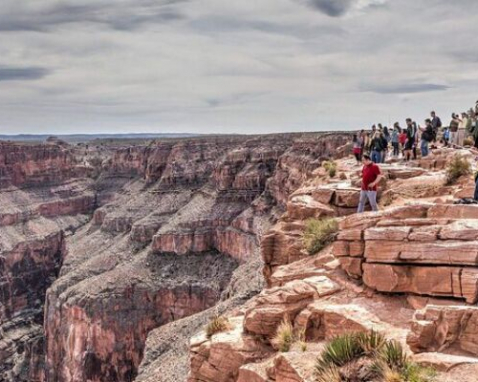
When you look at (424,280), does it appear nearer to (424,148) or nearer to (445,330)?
(445,330)

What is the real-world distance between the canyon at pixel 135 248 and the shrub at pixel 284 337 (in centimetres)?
1871

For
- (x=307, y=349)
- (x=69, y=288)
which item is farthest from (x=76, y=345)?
(x=307, y=349)

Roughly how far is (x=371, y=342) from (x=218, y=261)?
60511 mm

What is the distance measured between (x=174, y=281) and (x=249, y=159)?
91.8 ft

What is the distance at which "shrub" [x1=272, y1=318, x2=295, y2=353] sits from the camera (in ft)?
42.4

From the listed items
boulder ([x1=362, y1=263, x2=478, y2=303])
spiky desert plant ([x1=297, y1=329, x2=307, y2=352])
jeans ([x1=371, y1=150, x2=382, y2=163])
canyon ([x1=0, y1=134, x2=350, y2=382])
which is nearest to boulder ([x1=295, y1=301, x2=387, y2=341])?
spiky desert plant ([x1=297, y1=329, x2=307, y2=352])

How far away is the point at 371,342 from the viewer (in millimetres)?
11133

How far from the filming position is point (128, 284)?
6438 centimetres

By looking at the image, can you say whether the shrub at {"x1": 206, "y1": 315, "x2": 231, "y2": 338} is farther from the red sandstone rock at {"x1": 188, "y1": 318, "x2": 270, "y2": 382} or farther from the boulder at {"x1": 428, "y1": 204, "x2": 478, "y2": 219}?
the boulder at {"x1": 428, "y1": 204, "x2": 478, "y2": 219}

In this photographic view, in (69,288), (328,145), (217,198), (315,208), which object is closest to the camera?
(315,208)

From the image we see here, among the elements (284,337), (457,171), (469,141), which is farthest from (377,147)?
(284,337)

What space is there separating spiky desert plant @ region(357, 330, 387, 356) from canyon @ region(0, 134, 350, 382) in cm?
2140

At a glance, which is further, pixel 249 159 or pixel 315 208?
pixel 249 159

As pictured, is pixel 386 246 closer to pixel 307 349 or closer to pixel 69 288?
pixel 307 349
